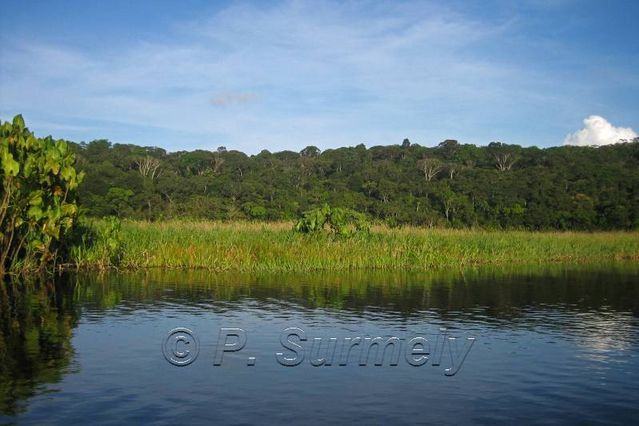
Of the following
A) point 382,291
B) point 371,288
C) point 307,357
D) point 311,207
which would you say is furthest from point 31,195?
point 311,207

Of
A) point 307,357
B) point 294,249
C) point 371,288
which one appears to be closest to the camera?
point 307,357

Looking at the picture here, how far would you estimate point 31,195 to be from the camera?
1916cm

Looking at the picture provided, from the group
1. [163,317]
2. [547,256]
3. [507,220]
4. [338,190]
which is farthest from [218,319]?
[338,190]

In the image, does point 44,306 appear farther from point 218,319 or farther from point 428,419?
point 428,419

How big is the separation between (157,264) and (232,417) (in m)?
16.3

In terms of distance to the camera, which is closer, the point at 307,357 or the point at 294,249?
the point at 307,357

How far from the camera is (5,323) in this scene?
1312 centimetres

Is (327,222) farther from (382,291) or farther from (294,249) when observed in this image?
(382,291)

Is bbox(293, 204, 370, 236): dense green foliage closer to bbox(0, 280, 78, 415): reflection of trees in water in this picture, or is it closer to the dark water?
the dark water
